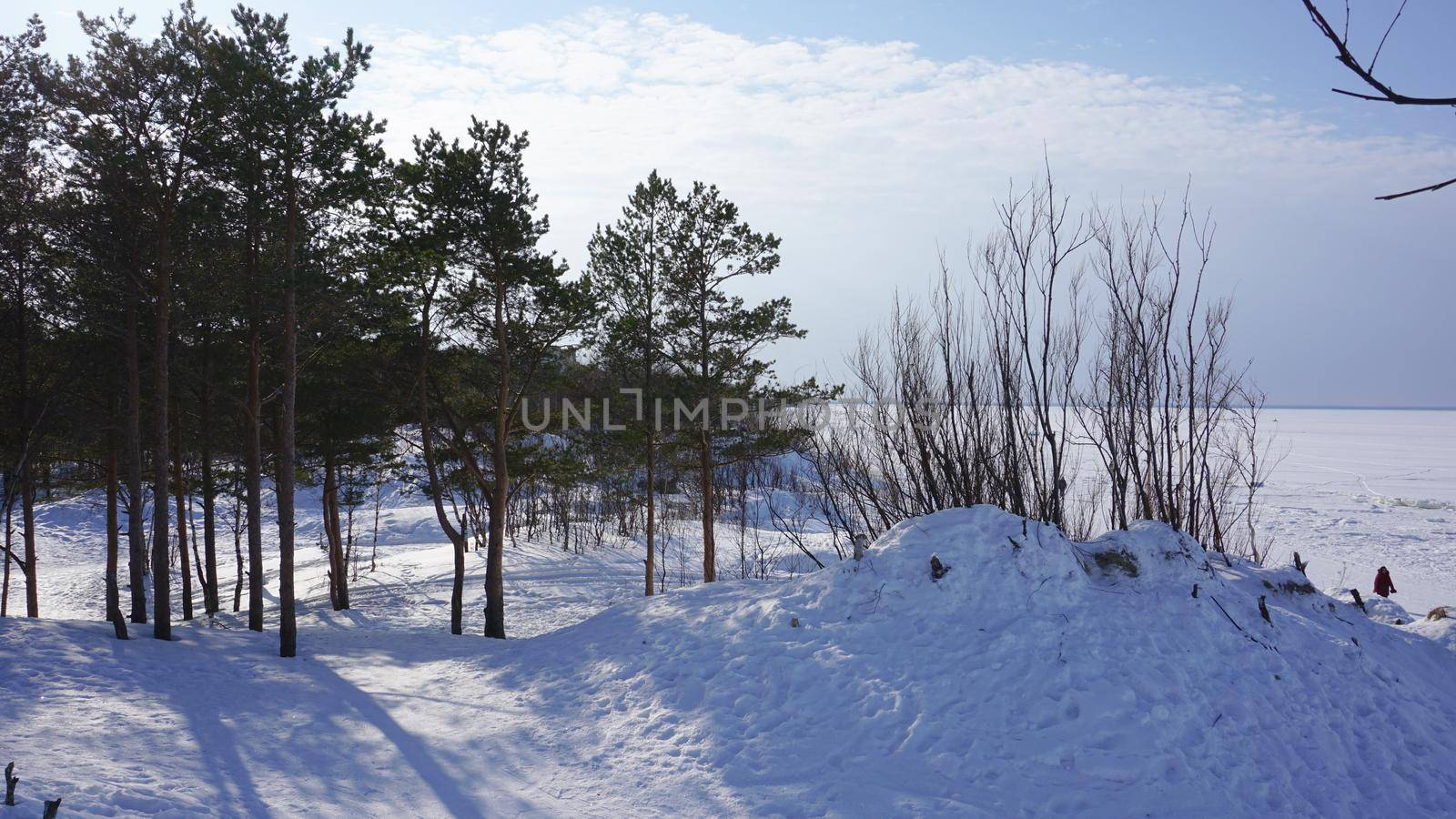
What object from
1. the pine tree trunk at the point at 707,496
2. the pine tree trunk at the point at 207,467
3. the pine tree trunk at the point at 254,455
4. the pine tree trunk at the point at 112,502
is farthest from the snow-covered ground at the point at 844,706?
the pine tree trunk at the point at 707,496

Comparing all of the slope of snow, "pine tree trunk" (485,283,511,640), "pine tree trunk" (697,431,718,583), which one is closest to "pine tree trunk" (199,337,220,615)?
"pine tree trunk" (485,283,511,640)

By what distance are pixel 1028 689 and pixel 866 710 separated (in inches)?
66.6

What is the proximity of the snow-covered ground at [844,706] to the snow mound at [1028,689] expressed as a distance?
0.09 ft

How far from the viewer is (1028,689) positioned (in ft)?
24.7

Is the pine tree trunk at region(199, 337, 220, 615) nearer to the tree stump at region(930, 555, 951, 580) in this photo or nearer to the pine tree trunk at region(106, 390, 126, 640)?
the pine tree trunk at region(106, 390, 126, 640)

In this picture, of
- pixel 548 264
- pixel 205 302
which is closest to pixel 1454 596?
pixel 548 264

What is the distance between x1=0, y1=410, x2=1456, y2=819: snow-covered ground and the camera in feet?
21.2

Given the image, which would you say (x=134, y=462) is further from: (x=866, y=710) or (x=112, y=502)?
(x=866, y=710)

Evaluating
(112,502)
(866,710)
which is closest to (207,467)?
(112,502)

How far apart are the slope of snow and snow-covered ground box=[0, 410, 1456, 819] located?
35 mm

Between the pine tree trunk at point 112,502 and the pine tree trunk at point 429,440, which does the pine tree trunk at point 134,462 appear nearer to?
the pine tree trunk at point 112,502

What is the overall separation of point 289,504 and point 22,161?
276 inches

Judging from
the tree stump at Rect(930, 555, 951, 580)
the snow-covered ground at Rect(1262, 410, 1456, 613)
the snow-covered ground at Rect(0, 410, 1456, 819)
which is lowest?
the snow-covered ground at Rect(1262, 410, 1456, 613)

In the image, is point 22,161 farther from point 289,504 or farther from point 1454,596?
point 1454,596
